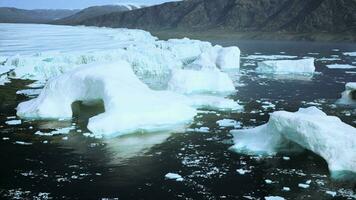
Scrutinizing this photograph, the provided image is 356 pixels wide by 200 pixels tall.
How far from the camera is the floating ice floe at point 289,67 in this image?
1220 inches

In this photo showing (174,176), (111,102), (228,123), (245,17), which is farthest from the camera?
(245,17)

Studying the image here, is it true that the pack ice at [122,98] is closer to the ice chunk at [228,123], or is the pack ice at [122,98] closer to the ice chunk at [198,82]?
the ice chunk at [198,82]

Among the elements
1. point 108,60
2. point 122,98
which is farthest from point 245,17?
point 122,98

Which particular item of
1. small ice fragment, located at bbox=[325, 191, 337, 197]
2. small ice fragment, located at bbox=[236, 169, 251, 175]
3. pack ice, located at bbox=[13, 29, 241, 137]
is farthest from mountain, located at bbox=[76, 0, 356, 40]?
small ice fragment, located at bbox=[325, 191, 337, 197]

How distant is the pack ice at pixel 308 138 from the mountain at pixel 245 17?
86842mm

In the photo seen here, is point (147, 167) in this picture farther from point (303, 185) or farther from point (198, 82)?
point (198, 82)

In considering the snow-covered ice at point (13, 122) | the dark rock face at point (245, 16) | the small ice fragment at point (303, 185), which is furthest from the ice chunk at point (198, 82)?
the dark rock face at point (245, 16)

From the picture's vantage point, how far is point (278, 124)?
1109 cm

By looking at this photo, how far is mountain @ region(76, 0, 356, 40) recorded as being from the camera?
338 feet

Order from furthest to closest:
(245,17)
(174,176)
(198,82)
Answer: (245,17), (198,82), (174,176)

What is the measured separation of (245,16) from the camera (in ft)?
415

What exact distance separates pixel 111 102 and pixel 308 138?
20.2ft

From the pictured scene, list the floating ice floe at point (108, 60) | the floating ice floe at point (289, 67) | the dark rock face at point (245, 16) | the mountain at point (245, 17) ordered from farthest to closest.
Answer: the dark rock face at point (245, 16)
the mountain at point (245, 17)
the floating ice floe at point (289, 67)
the floating ice floe at point (108, 60)

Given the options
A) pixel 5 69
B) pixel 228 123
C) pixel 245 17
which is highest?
pixel 245 17
